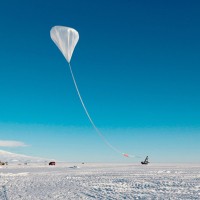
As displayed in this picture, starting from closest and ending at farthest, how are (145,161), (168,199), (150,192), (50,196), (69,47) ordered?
(168,199)
(50,196)
(150,192)
(69,47)
(145,161)

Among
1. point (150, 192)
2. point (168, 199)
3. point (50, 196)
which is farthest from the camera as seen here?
point (150, 192)

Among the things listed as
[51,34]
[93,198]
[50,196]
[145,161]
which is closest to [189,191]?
[93,198]

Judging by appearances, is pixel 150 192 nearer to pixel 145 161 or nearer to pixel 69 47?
pixel 69 47

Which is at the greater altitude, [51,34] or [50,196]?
[51,34]

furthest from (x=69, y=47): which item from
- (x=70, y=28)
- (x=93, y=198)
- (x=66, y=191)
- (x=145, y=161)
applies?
(x=145, y=161)

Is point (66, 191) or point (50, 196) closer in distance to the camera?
point (50, 196)

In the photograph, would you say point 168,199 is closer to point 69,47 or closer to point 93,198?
point 93,198
